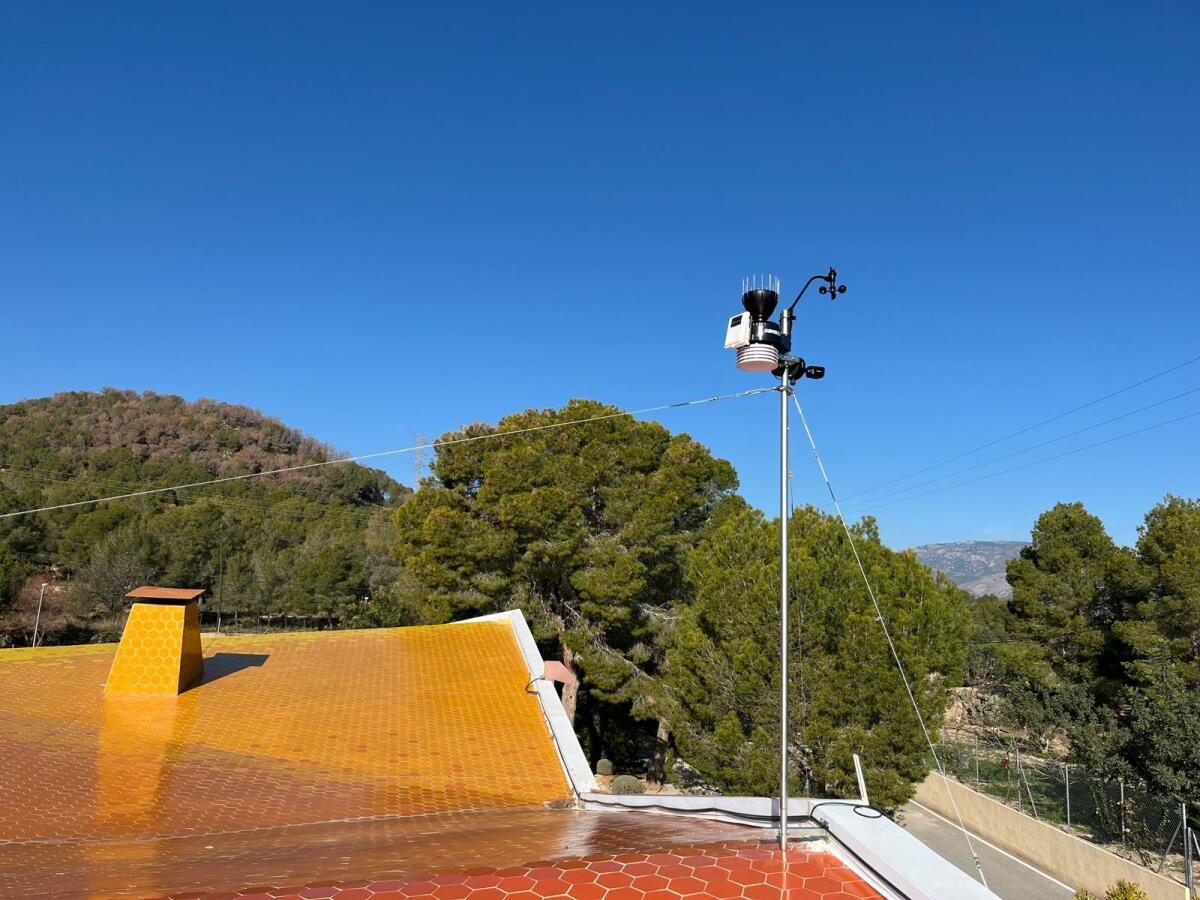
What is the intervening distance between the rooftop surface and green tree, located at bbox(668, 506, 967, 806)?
3408 mm

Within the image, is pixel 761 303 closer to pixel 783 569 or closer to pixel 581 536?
pixel 783 569

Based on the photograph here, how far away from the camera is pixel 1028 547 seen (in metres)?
24.7

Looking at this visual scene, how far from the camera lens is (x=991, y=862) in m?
13.4

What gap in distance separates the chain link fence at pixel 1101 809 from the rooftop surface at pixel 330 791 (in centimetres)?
981

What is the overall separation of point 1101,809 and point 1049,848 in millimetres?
1723

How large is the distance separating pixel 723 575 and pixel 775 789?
3.47 meters

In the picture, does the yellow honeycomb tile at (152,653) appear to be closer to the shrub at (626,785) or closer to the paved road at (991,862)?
the shrub at (626,785)

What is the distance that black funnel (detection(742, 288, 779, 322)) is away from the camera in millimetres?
3611

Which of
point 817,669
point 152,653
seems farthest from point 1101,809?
point 152,653

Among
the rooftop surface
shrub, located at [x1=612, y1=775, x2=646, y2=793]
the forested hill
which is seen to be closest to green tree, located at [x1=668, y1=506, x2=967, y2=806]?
shrub, located at [x1=612, y1=775, x2=646, y2=793]

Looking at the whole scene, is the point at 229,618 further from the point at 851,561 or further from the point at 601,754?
the point at 851,561

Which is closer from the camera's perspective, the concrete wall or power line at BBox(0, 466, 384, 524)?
the concrete wall

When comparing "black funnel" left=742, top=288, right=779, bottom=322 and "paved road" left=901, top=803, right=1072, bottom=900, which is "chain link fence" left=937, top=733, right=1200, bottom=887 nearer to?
"paved road" left=901, top=803, right=1072, bottom=900

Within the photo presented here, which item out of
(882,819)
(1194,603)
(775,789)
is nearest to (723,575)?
(775,789)
